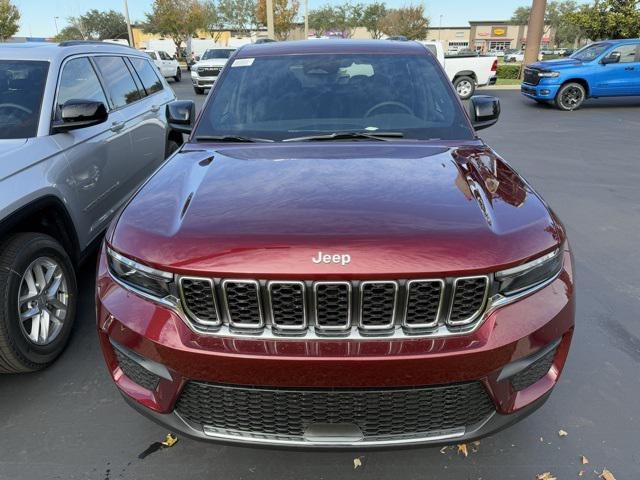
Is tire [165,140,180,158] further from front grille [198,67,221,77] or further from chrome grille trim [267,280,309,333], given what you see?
front grille [198,67,221,77]

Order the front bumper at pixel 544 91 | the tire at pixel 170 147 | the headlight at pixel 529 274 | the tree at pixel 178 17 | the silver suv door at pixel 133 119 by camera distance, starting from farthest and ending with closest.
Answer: the tree at pixel 178 17, the front bumper at pixel 544 91, the tire at pixel 170 147, the silver suv door at pixel 133 119, the headlight at pixel 529 274

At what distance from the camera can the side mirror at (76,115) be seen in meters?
3.36

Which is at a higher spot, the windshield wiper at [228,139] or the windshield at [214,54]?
the windshield at [214,54]

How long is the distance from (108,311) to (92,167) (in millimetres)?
2147

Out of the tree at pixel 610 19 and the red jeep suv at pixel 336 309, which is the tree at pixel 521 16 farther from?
the red jeep suv at pixel 336 309

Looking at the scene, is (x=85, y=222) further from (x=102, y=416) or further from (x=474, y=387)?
(x=474, y=387)

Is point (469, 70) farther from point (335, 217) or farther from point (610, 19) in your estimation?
point (335, 217)

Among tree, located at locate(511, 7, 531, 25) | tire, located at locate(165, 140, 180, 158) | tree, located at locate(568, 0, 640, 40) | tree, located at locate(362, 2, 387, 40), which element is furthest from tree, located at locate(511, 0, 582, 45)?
tire, located at locate(165, 140, 180, 158)

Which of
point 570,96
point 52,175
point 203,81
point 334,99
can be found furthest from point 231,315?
point 203,81

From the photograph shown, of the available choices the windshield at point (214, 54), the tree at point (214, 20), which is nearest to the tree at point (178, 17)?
the tree at point (214, 20)

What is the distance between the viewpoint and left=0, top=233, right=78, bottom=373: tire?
2.67 metres

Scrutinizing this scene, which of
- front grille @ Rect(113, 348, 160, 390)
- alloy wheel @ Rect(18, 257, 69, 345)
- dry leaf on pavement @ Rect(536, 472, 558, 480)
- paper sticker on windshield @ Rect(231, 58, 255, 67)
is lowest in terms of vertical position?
dry leaf on pavement @ Rect(536, 472, 558, 480)

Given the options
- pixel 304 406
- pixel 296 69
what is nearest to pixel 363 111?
pixel 296 69

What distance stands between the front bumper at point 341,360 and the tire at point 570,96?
1453 cm
